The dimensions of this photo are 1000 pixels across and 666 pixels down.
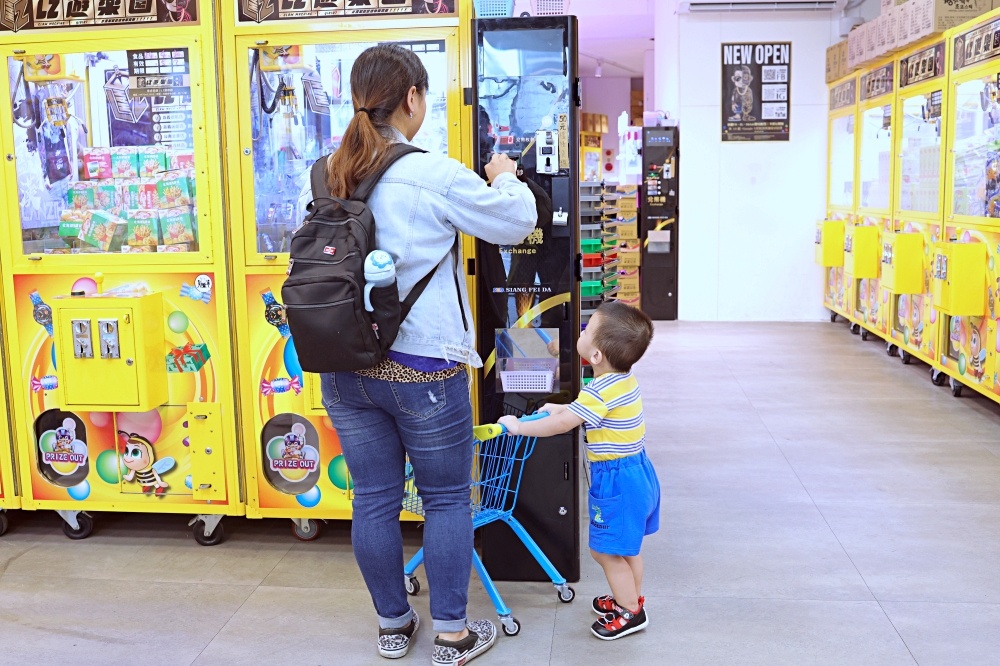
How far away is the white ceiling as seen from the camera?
1220cm

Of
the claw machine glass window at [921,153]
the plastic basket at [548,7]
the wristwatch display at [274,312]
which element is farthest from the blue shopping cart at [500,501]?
the claw machine glass window at [921,153]

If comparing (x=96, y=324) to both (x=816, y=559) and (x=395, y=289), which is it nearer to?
(x=395, y=289)

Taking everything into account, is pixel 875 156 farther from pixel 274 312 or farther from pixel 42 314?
pixel 42 314

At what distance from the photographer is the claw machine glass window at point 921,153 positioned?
20.3 feet

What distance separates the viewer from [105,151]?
3459mm

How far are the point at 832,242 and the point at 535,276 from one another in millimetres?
6140

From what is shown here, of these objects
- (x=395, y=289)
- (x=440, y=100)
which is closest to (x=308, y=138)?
(x=440, y=100)

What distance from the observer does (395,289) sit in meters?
2.36

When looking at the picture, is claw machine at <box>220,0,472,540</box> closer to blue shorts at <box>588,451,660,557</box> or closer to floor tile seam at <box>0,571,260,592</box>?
floor tile seam at <box>0,571,260,592</box>


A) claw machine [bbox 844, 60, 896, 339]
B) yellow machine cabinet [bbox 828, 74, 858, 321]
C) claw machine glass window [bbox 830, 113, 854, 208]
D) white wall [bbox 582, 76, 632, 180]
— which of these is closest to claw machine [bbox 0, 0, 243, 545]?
claw machine [bbox 844, 60, 896, 339]

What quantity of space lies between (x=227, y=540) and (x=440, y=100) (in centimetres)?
185

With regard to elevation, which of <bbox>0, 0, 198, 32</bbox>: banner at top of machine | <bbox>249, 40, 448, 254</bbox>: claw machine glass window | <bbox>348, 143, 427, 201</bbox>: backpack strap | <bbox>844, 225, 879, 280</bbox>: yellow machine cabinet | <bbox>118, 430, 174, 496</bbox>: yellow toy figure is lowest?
<bbox>118, 430, 174, 496</bbox>: yellow toy figure

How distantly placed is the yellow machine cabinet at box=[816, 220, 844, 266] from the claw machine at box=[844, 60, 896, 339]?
6.9 inches

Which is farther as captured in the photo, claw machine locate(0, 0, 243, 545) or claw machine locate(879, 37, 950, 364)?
claw machine locate(879, 37, 950, 364)
